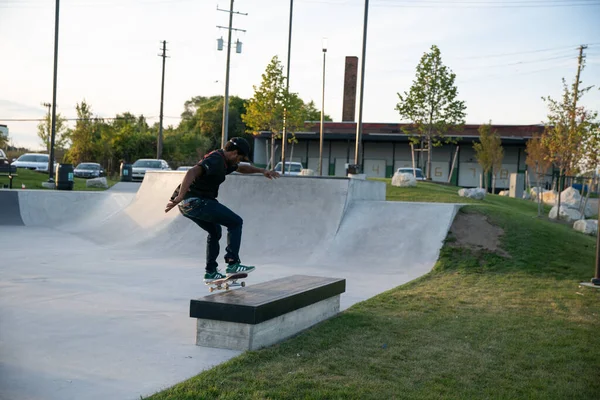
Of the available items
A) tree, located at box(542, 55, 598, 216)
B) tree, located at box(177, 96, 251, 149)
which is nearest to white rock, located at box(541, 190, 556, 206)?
tree, located at box(542, 55, 598, 216)

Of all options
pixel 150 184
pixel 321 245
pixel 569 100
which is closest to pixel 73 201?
pixel 150 184

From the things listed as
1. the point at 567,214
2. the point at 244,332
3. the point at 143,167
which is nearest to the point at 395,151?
the point at 143,167

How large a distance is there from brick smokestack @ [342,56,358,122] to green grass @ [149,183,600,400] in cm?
4423

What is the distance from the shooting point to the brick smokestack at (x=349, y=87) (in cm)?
5191

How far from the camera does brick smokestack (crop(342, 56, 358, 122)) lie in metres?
51.9

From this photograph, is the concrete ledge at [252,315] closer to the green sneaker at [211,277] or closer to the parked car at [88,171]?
the green sneaker at [211,277]

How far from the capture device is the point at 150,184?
16531 millimetres

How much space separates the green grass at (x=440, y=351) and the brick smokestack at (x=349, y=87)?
44225mm

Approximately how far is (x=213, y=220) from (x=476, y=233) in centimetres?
751

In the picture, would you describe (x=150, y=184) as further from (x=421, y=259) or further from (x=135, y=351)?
(x=135, y=351)

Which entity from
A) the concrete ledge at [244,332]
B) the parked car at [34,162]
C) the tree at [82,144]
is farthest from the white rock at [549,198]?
the tree at [82,144]

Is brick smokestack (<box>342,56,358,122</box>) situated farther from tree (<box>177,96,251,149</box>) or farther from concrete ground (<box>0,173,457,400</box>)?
concrete ground (<box>0,173,457,400</box>)

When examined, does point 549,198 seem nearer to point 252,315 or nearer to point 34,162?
point 252,315

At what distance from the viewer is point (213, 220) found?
20.2ft
